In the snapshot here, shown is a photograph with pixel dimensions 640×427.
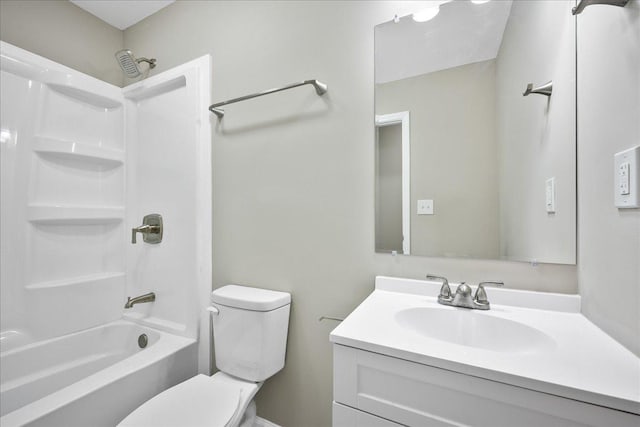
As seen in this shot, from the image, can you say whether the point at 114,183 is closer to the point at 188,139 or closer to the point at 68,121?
the point at 68,121

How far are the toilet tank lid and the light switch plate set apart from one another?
3.93 feet

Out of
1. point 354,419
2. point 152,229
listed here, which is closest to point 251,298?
point 354,419

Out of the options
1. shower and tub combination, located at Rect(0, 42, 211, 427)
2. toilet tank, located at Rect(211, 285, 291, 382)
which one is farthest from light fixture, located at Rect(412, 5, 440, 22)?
toilet tank, located at Rect(211, 285, 291, 382)

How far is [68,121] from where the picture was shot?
1.76 metres

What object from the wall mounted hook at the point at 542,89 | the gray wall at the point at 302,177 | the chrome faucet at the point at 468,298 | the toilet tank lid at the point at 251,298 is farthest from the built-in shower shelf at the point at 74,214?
the wall mounted hook at the point at 542,89

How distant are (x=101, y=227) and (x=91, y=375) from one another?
959 mm

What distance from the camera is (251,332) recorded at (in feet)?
4.27

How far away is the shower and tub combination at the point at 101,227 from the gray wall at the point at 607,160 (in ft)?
5.39

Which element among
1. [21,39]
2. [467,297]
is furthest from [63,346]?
A: [467,297]

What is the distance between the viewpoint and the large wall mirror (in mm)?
962

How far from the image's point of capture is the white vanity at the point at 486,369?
0.56 metres

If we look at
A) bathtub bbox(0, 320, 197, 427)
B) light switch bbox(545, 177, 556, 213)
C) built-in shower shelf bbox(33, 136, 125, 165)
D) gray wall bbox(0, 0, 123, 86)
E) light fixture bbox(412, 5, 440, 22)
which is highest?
gray wall bbox(0, 0, 123, 86)

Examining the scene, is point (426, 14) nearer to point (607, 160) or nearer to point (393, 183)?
point (393, 183)

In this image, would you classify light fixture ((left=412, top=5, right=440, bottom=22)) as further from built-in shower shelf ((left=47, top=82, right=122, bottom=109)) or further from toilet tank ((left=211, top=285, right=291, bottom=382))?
built-in shower shelf ((left=47, top=82, right=122, bottom=109))
